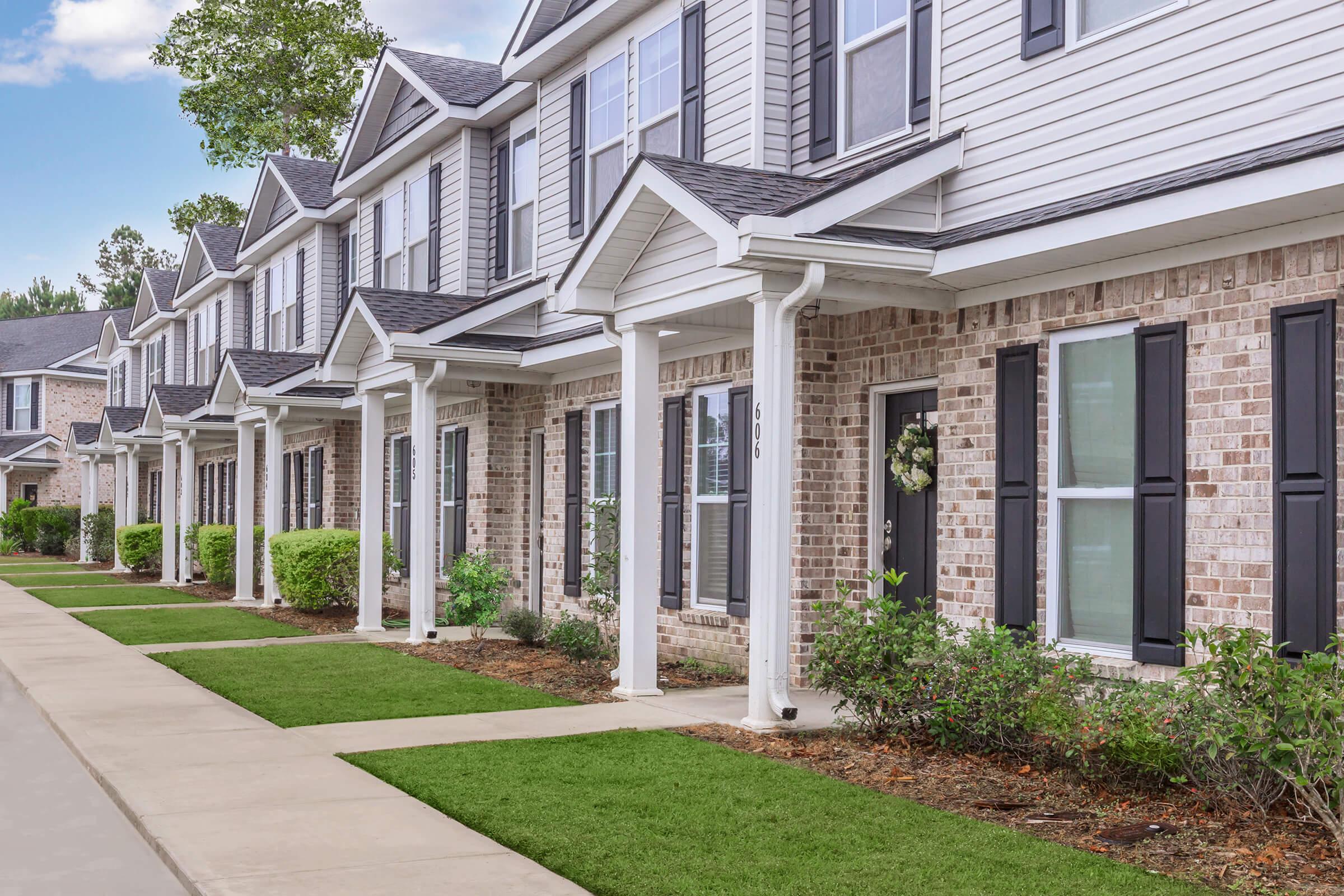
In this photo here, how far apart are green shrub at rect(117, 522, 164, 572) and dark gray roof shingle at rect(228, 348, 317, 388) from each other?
350 inches

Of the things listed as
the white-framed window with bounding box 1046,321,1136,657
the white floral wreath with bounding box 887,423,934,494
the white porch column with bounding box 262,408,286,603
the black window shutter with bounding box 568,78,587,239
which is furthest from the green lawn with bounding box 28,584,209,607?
the white-framed window with bounding box 1046,321,1136,657

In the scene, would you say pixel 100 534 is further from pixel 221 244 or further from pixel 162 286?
pixel 221 244

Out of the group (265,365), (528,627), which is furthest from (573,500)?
(265,365)

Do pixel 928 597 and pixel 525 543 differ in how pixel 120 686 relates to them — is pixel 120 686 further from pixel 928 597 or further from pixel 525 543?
pixel 928 597

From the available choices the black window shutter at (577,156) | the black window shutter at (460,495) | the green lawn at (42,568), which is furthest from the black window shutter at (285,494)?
the black window shutter at (577,156)

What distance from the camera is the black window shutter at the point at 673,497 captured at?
42.3 feet

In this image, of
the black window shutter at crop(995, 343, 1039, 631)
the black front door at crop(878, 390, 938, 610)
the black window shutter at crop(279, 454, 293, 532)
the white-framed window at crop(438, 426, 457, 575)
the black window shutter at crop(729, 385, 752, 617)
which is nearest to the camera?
the black window shutter at crop(995, 343, 1039, 631)

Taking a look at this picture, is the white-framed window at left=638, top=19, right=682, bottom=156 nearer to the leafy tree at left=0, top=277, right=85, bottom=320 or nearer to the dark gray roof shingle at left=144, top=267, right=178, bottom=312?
the dark gray roof shingle at left=144, top=267, right=178, bottom=312

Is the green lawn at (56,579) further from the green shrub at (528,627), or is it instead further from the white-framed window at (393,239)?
the green shrub at (528,627)

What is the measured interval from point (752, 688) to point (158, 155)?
77880 mm

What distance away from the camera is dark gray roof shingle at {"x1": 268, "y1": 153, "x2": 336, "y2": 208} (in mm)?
22969

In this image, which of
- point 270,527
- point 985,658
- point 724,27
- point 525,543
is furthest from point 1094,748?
point 270,527

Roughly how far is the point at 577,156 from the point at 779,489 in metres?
6.65

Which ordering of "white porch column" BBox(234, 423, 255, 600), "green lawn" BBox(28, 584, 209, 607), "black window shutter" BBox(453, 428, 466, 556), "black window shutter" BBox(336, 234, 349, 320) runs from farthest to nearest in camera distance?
"black window shutter" BBox(336, 234, 349, 320), "white porch column" BBox(234, 423, 255, 600), "green lawn" BBox(28, 584, 209, 607), "black window shutter" BBox(453, 428, 466, 556)
